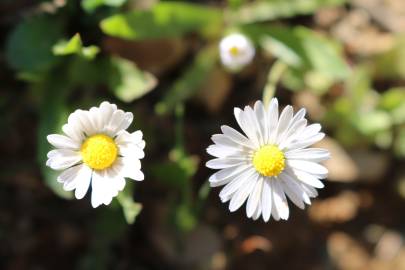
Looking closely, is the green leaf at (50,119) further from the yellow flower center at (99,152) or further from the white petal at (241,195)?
the white petal at (241,195)

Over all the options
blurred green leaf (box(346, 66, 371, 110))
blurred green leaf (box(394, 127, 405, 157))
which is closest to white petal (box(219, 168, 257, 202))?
blurred green leaf (box(346, 66, 371, 110))

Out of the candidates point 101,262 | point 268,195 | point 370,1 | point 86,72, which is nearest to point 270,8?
point 370,1

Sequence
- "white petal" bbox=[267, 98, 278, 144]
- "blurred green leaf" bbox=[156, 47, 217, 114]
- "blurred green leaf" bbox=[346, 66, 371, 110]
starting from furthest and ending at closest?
"blurred green leaf" bbox=[346, 66, 371, 110] < "blurred green leaf" bbox=[156, 47, 217, 114] < "white petal" bbox=[267, 98, 278, 144]

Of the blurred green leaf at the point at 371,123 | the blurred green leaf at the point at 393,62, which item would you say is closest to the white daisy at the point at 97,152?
the blurred green leaf at the point at 371,123

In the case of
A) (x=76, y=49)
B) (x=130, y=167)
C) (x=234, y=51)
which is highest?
(x=234, y=51)

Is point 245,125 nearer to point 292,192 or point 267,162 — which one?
point 267,162

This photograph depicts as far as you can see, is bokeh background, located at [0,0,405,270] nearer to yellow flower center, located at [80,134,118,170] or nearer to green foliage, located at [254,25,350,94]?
green foliage, located at [254,25,350,94]

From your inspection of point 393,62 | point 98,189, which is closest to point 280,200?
point 98,189
